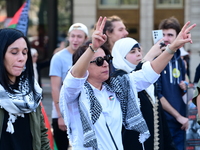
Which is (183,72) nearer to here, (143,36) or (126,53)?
(126,53)

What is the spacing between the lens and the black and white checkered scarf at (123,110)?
334cm

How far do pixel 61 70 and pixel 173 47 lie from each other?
8.58 feet

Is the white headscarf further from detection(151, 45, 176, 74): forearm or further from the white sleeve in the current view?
detection(151, 45, 176, 74): forearm

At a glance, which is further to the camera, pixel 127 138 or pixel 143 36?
pixel 143 36

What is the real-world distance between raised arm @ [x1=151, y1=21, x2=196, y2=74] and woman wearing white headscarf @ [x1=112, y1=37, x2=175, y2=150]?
1.60 feet

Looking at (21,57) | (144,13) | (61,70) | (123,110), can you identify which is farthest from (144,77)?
(144,13)

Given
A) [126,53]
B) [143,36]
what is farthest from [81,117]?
[143,36]

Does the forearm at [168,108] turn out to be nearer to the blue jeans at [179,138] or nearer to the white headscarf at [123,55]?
the blue jeans at [179,138]

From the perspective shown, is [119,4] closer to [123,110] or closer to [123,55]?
[123,55]

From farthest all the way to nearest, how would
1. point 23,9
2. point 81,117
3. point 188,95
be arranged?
point 23,9
point 188,95
point 81,117

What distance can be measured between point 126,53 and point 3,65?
1.35 m

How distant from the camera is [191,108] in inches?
225

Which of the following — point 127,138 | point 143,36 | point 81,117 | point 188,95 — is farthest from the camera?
point 143,36

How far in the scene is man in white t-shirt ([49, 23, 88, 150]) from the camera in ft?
19.2
